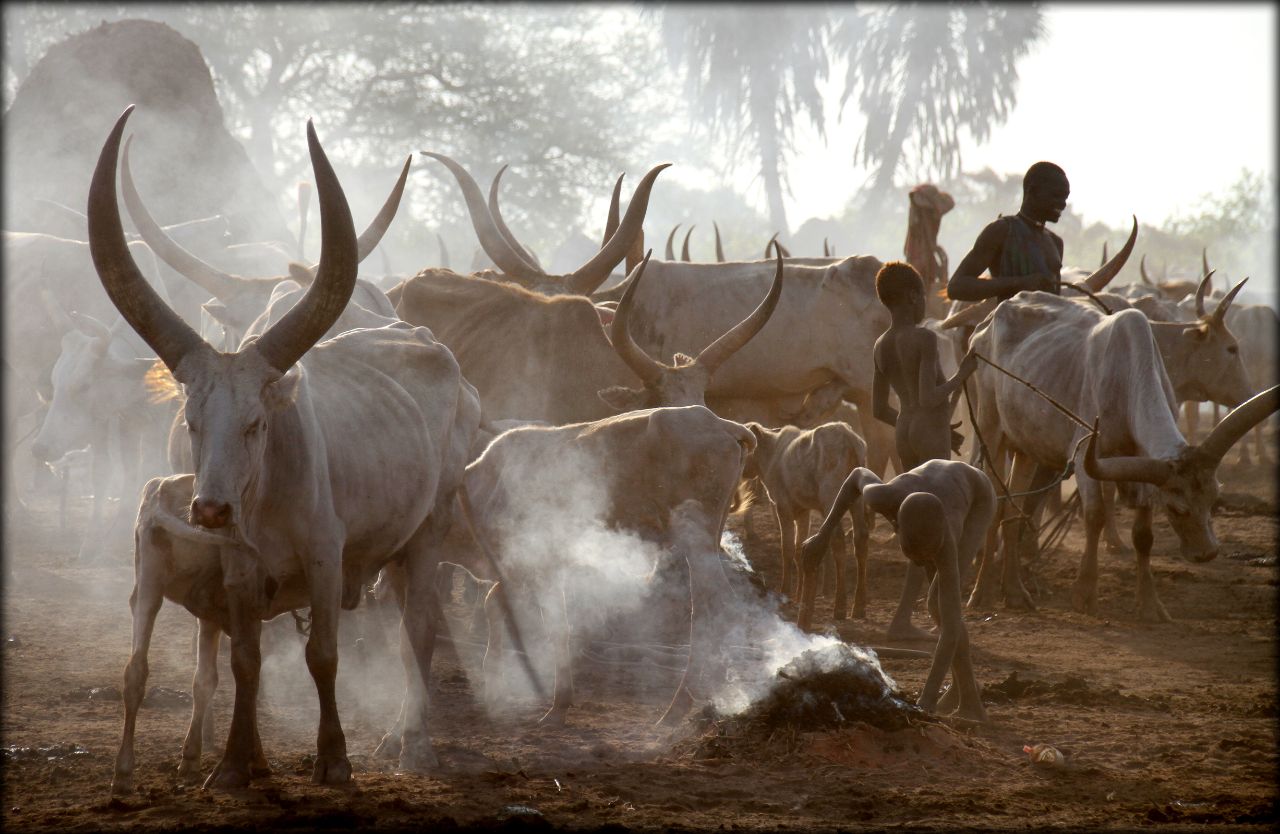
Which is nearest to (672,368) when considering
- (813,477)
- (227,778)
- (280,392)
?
(813,477)

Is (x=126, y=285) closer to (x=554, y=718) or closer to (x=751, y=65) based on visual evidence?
(x=554, y=718)

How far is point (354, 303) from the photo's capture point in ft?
25.2

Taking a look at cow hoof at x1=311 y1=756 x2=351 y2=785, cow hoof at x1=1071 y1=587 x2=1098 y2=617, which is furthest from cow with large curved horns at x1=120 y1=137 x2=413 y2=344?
cow hoof at x1=1071 y1=587 x2=1098 y2=617

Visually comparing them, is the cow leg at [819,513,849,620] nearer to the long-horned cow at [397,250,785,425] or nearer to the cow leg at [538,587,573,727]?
the long-horned cow at [397,250,785,425]

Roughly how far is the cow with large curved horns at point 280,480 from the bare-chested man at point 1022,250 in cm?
423

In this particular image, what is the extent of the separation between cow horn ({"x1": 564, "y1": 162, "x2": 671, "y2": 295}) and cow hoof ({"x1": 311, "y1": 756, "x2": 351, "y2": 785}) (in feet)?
17.7

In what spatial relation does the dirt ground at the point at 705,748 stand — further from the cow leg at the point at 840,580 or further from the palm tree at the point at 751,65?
the palm tree at the point at 751,65

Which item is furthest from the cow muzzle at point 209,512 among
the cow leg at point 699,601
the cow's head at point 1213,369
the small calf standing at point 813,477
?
the cow's head at point 1213,369

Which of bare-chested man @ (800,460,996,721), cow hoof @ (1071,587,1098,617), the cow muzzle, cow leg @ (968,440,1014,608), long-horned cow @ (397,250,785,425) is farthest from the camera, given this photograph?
long-horned cow @ (397,250,785,425)

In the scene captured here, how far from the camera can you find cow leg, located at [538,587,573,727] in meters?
5.70

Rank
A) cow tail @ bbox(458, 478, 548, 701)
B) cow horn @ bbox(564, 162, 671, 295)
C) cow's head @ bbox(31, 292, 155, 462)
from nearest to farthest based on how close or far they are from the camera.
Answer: cow tail @ bbox(458, 478, 548, 701) → cow horn @ bbox(564, 162, 671, 295) → cow's head @ bbox(31, 292, 155, 462)

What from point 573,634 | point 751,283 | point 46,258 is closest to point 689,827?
point 573,634

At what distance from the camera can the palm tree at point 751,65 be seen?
2844cm

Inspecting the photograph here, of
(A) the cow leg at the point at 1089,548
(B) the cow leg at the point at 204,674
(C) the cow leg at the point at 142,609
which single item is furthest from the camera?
(A) the cow leg at the point at 1089,548
